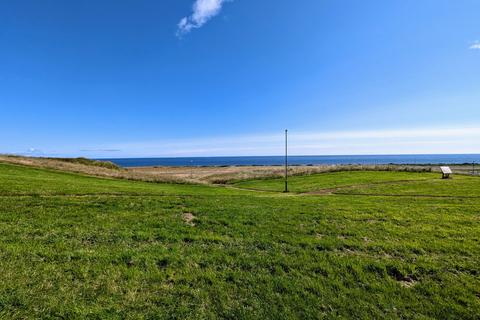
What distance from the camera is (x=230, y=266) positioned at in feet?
19.4

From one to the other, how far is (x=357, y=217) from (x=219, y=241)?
21.5 feet

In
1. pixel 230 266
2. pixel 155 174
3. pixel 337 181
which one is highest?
pixel 230 266

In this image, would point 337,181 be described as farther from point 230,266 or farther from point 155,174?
point 155,174

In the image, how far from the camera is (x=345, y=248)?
→ 720 cm

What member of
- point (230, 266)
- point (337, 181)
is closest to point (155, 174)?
point (337, 181)

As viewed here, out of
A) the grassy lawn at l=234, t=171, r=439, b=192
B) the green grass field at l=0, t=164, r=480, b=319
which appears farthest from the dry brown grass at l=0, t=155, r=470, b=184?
the green grass field at l=0, t=164, r=480, b=319

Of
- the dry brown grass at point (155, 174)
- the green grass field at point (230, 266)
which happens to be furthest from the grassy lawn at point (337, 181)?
the green grass field at point (230, 266)

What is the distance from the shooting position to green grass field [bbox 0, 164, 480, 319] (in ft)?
14.5

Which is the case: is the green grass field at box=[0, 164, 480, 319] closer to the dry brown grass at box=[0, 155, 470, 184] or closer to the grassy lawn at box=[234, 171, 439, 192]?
the grassy lawn at box=[234, 171, 439, 192]

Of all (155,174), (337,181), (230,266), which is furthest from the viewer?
(155,174)

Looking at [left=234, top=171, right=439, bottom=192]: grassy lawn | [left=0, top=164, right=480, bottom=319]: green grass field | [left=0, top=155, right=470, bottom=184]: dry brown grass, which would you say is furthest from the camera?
[left=0, top=155, right=470, bottom=184]: dry brown grass

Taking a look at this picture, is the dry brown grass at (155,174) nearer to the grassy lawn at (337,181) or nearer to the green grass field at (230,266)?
the grassy lawn at (337,181)

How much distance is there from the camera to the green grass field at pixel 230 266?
441 centimetres

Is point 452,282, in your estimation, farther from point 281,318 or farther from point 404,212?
point 404,212
